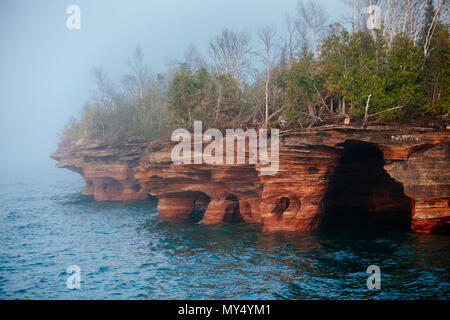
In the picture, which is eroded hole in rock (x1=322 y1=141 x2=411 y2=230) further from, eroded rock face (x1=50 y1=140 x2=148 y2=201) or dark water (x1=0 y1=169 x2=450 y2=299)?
eroded rock face (x1=50 y1=140 x2=148 y2=201)

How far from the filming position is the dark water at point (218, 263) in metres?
14.3

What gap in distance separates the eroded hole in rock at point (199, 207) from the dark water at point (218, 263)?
7.16ft

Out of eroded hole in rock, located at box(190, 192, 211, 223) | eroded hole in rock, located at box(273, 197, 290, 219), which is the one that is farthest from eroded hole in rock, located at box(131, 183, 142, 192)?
eroded hole in rock, located at box(273, 197, 290, 219)

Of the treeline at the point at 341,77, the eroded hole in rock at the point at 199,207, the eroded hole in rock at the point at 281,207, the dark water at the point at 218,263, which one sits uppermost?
the treeline at the point at 341,77

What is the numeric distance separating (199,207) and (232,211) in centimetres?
742

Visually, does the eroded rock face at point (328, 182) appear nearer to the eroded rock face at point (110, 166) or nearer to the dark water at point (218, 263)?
A: the dark water at point (218, 263)

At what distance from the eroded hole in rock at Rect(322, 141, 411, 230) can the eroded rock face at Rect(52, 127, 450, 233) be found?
0.06m

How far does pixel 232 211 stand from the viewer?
87.5ft

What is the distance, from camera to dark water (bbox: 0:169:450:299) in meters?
14.3

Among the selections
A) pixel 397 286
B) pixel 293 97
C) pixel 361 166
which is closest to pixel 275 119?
pixel 293 97

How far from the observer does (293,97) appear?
76.2 ft

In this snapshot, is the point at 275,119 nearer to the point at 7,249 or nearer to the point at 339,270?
the point at 339,270

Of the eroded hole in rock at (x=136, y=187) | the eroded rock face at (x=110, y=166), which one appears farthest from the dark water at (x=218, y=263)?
the eroded hole in rock at (x=136, y=187)
